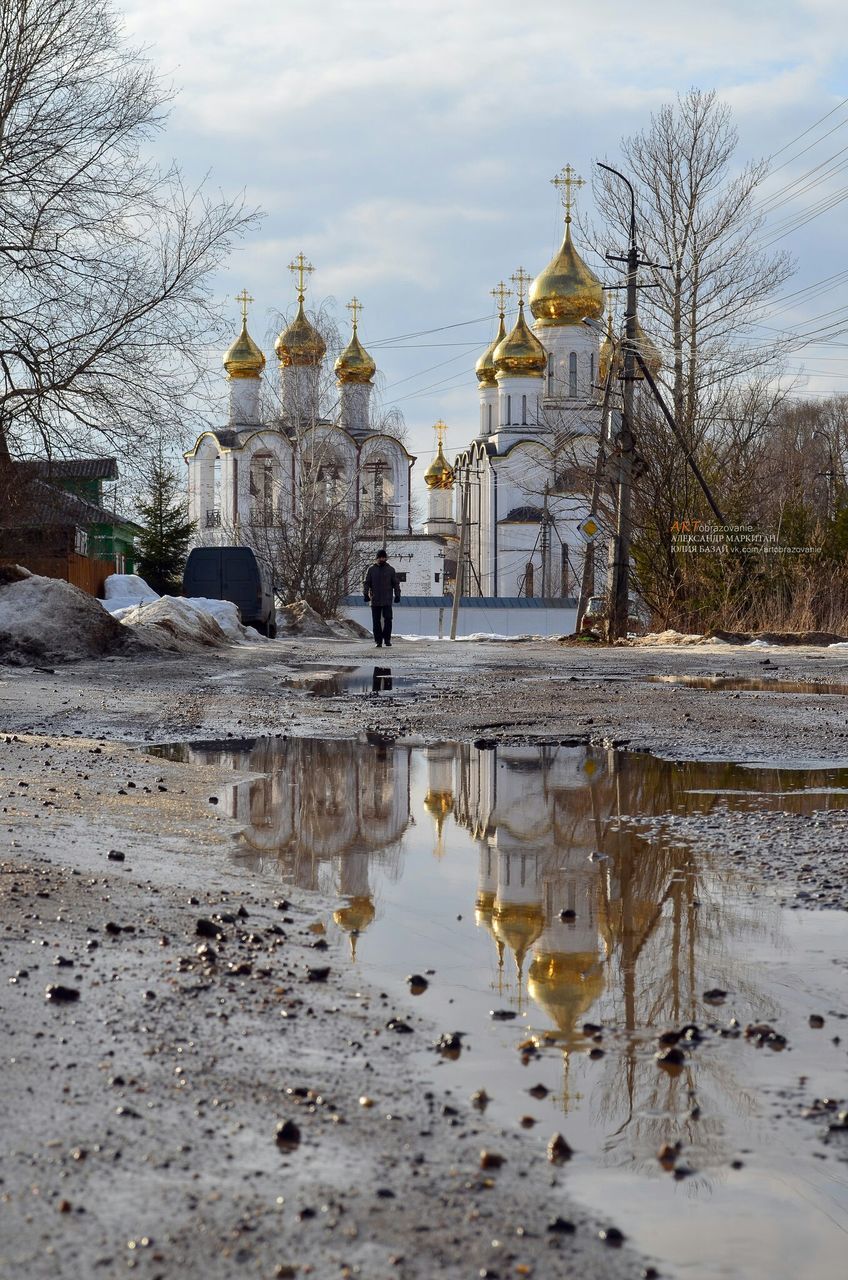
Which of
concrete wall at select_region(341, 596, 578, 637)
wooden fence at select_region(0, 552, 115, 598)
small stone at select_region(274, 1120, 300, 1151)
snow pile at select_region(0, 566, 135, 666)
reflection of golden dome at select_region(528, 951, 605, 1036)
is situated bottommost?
concrete wall at select_region(341, 596, 578, 637)

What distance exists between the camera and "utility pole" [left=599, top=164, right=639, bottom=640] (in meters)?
Answer: 28.6

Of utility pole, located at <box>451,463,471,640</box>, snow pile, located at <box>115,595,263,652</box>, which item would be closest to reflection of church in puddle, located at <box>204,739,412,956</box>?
snow pile, located at <box>115,595,263,652</box>

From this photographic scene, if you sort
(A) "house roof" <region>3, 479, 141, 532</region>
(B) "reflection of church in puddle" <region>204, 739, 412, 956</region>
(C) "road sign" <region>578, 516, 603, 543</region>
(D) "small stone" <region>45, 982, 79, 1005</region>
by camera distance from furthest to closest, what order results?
(C) "road sign" <region>578, 516, 603, 543</region> → (A) "house roof" <region>3, 479, 141, 532</region> → (B) "reflection of church in puddle" <region>204, 739, 412, 956</region> → (D) "small stone" <region>45, 982, 79, 1005</region>

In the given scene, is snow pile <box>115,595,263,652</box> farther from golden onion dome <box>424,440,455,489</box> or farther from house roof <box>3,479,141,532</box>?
golden onion dome <box>424,440,455,489</box>

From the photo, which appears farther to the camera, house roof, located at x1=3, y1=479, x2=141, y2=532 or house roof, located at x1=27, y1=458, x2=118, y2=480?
house roof, located at x1=3, y1=479, x2=141, y2=532

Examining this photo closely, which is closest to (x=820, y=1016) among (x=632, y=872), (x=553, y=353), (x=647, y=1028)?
(x=647, y=1028)

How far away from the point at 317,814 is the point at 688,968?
2865 mm

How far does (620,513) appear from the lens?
1126 inches

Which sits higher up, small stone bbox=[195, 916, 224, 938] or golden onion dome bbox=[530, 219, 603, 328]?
golden onion dome bbox=[530, 219, 603, 328]

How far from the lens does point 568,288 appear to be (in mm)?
61062

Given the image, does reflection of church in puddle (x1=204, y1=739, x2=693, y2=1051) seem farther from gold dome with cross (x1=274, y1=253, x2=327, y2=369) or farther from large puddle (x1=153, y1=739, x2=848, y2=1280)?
gold dome with cross (x1=274, y1=253, x2=327, y2=369)

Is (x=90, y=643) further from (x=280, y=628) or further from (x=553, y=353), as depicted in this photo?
(x=553, y=353)

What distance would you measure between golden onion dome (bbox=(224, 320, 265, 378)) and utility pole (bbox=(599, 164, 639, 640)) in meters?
44.2

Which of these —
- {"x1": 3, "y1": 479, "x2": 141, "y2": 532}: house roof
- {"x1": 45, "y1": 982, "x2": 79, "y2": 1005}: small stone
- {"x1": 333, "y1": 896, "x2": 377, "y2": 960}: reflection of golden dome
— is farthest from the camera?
{"x1": 3, "y1": 479, "x2": 141, "y2": 532}: house roof
